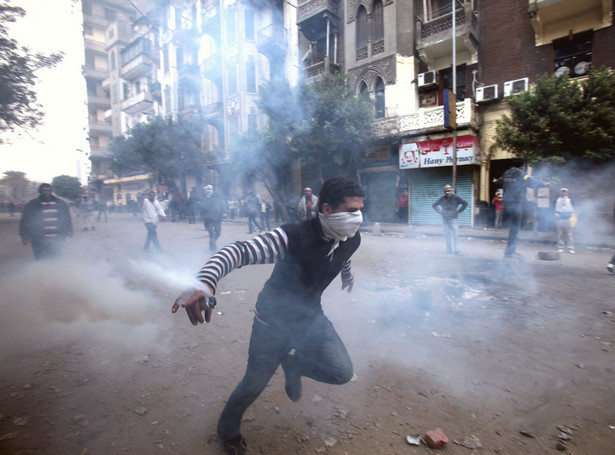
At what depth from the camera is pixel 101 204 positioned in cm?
1741

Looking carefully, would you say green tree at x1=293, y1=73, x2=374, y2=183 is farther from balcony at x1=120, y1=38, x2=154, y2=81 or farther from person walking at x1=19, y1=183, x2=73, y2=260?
person walking at x1=19, y1=183, x2=73, y2=260

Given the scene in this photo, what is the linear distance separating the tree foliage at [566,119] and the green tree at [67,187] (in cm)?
1075

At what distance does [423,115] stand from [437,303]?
37.3 feet

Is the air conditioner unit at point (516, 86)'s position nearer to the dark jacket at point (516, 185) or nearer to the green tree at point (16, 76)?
the dark jacket at point (516, 185)

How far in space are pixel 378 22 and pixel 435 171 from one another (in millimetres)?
7013

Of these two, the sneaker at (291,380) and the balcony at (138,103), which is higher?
the balcony at (138,103)

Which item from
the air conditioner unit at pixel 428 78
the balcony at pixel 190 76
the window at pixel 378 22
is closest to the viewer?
the balcony at pixel 190 76

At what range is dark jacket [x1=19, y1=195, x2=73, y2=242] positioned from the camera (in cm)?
470

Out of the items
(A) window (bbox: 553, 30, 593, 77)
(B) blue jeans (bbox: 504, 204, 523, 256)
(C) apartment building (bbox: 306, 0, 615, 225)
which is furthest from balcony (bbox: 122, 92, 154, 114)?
(A) window (bbox: 553, 30, 593, 77)

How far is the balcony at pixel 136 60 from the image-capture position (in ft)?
15.9

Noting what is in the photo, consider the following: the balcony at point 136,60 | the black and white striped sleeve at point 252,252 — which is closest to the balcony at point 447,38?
the balcony at point 136,60

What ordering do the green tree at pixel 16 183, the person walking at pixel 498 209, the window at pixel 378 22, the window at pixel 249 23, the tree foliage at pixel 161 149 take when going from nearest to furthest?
the green tree at pixel 16 183 → the window at pixel 249 23 → the tree foliage at pixel 161 149 → the person walking at pixel 498 209 → the window at pixel 378 22

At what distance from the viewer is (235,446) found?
163 cm

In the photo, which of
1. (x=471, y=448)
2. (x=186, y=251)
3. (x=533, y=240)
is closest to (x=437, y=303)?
(x=471, y=448)
